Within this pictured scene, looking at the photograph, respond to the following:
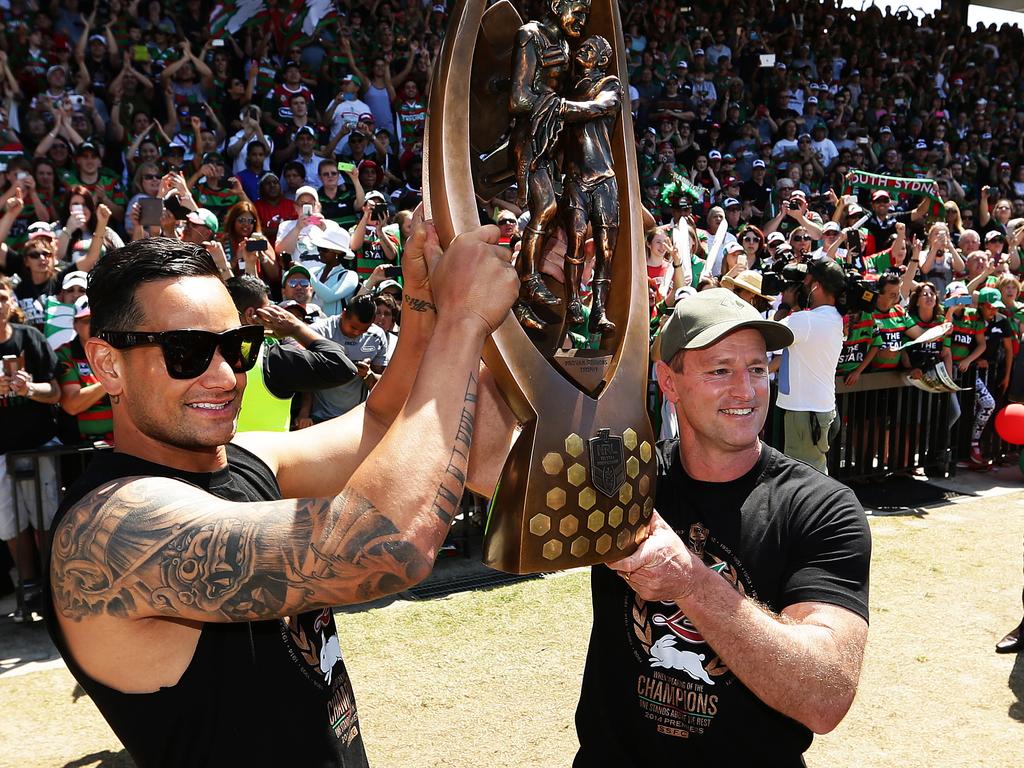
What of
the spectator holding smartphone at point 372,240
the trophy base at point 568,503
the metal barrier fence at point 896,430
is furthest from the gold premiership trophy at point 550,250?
the spectator holding smartphone at point 372,240

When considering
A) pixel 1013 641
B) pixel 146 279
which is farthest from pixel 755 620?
pixel 1013 641

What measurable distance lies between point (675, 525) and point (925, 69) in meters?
21.0

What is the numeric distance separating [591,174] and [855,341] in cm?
715

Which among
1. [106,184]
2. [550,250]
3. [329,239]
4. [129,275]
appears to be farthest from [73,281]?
[550,250]

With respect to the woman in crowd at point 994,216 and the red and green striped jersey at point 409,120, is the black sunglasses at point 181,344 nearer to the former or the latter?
the red and green striped jersey at point 409,120

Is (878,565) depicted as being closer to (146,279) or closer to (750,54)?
(146,279)

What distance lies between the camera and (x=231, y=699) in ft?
5.79

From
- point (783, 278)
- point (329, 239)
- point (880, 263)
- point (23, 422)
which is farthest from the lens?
point (880, 263)

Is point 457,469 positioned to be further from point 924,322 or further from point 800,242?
point 800,242

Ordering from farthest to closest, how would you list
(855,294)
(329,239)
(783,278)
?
(329,239)
(855,294)
(783,278)

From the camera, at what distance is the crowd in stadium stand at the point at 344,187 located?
6.28 meters

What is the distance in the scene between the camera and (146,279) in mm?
1783

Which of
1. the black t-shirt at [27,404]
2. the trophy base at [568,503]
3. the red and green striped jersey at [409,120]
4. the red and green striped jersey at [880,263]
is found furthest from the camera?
the red and green striped jersey at [409,120]

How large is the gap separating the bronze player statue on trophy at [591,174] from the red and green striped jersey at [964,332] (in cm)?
852
